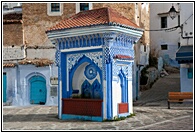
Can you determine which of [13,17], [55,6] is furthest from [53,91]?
[13,17]

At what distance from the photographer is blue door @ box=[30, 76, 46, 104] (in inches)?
805

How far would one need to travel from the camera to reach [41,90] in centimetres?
2045

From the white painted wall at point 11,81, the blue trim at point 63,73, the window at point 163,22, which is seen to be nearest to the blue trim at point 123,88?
the blue trim at point 63,73

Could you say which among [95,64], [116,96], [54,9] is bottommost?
[116,96]

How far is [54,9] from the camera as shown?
847 inches

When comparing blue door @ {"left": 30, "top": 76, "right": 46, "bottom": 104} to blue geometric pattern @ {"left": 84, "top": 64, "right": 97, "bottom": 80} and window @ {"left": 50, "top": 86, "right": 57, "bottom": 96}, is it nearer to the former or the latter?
window @ {"left": 50, "top": 86, "right": 57, "bottom": 96}

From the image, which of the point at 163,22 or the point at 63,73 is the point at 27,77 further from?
the point at 163,22

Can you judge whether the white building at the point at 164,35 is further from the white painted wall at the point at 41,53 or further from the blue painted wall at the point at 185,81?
the blue painted wall at the point at 185,81

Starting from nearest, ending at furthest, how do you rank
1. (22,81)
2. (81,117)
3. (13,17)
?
(81,117) → (22,81) → (13,17)

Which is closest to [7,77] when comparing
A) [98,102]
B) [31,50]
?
[31,50]

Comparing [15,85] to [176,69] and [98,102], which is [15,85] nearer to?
[98,102]

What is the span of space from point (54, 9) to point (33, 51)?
289 centimetres

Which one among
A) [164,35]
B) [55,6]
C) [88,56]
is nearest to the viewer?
[88,56]

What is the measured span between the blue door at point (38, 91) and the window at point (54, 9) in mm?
4001
